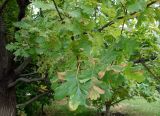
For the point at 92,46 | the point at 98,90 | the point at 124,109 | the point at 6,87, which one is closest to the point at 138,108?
the point at 124,109

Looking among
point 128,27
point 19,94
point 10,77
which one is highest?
point 128,27

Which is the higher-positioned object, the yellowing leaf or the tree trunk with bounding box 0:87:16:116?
the yellowing leaf

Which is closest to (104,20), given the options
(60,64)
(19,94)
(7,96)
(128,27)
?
(128,27)

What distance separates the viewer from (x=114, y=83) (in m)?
2.08

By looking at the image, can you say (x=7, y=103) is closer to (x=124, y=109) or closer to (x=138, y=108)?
(x=124, y=109)

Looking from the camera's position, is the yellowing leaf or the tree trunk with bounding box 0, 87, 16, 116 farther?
the tree trunk with bounding box 0, 87, 16, 116

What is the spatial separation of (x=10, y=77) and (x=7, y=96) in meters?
0.40

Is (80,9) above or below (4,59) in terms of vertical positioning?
above

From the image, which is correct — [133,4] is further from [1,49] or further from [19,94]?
[19,94]

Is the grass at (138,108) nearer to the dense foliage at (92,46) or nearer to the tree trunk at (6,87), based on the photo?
the tree trunk at (6,87)

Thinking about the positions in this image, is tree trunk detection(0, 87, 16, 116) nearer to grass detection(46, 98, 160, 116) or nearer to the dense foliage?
the dense foliage

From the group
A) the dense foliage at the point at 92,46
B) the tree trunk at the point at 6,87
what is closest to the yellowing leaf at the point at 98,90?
the dense foliage at the point at 92,46

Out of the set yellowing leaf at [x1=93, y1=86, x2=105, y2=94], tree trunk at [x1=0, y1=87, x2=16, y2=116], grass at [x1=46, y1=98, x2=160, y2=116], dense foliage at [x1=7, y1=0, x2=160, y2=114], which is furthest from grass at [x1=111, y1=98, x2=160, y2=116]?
yellowing leaf at [x1=93, y1=86, x2=105, y2=94]

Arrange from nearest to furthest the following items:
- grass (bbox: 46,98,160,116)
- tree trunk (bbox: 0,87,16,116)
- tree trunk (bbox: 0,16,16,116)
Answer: tree trunk (bbox: 0,16,16,116), tree trunk (bbox: 0,87,16,116), grass (bbox: 46,98,160,116)
